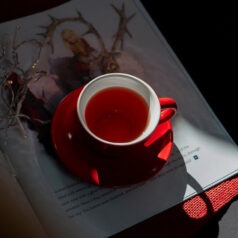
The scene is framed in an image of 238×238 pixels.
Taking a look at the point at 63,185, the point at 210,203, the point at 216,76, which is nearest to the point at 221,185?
the point at 210,203

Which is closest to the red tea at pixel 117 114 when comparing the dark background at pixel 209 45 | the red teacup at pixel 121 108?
the red teacup at pixel 121 108

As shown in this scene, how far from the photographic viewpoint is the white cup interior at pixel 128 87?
0.49m

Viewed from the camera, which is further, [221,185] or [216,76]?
[216,76]

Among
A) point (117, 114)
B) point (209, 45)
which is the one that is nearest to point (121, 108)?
point (117, 114)

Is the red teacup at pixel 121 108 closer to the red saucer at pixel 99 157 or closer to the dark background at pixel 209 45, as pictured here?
the red saucer at pixel 99 157

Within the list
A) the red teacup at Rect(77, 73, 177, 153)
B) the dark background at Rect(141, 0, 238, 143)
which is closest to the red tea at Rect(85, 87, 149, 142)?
the red teacup at Rect(77, 73, 177, 153)

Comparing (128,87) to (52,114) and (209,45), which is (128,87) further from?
(209,45)

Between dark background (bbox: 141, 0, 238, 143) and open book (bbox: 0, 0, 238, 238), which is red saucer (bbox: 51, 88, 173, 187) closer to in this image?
open book (bbox: 0, 0, 238, 238)

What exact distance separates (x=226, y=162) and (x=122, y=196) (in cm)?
13

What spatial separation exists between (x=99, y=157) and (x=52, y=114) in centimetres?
8

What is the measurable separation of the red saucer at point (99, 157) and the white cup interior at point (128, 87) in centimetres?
2

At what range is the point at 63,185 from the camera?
502 mm

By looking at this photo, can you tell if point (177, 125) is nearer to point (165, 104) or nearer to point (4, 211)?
point (165, 104)

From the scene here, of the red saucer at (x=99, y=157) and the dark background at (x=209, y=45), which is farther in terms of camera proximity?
the dark background at (x=209, y=45)
